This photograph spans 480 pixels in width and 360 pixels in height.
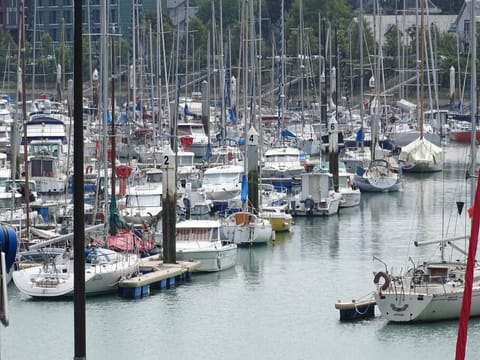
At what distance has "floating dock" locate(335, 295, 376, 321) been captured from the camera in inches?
1575

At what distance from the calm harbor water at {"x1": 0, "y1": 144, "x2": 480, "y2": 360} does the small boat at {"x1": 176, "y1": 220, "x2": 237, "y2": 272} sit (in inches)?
12.9

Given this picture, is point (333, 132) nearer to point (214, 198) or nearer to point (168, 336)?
point (214, 198)

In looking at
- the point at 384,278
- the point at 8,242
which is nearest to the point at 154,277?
the point at 384,278

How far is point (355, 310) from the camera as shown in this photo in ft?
131

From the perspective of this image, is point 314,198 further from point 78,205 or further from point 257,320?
point 78,205

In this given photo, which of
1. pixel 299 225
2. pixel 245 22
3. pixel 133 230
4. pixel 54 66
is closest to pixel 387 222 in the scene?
pixel 299 225

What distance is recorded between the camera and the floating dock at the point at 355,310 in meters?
40.0

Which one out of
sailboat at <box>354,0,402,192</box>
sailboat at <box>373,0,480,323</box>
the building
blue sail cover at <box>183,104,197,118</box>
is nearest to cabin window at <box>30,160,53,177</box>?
sailboat at <box>354,0,402,192</box>

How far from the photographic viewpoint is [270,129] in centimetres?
8662

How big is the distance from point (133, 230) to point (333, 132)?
59.2 ft

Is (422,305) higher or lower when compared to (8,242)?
lower

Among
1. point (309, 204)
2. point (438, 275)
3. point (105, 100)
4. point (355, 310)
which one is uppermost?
point (105, 100)

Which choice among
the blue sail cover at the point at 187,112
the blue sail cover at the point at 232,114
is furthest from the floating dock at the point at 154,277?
the blue sail cover at the point at 187,112

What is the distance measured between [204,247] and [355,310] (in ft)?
26.7
